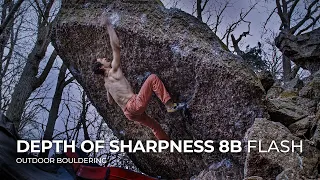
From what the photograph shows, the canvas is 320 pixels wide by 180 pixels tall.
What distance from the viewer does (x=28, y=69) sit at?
382 inches

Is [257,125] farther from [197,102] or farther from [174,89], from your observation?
[174,89]

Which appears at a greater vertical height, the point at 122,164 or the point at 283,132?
the point at 283,132

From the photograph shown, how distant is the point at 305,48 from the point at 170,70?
5.25 meters

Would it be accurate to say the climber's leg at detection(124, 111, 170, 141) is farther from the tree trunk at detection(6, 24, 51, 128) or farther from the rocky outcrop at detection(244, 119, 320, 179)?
the tree trunk at detection(6, 24, 51, 128)

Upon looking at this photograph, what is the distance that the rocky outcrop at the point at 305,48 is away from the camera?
9758 millimetres

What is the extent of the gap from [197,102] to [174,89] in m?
0.47

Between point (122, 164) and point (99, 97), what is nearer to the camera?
point (99, 97)

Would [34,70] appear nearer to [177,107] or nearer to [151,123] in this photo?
[151,123]

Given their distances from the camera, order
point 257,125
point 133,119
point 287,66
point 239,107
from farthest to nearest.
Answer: point 287,66, point 133,119, point 239,107, point 257,125

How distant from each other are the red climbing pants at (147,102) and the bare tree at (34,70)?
136 inches

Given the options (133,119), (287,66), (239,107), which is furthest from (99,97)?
(287,66)

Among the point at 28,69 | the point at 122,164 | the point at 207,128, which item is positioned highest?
the point at 28,69

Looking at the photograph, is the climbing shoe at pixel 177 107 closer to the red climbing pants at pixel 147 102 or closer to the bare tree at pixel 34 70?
the red climbing pants at pixel 147 102

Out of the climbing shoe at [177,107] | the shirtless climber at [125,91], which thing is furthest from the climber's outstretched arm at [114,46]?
the climbing shoe at [177,107]
